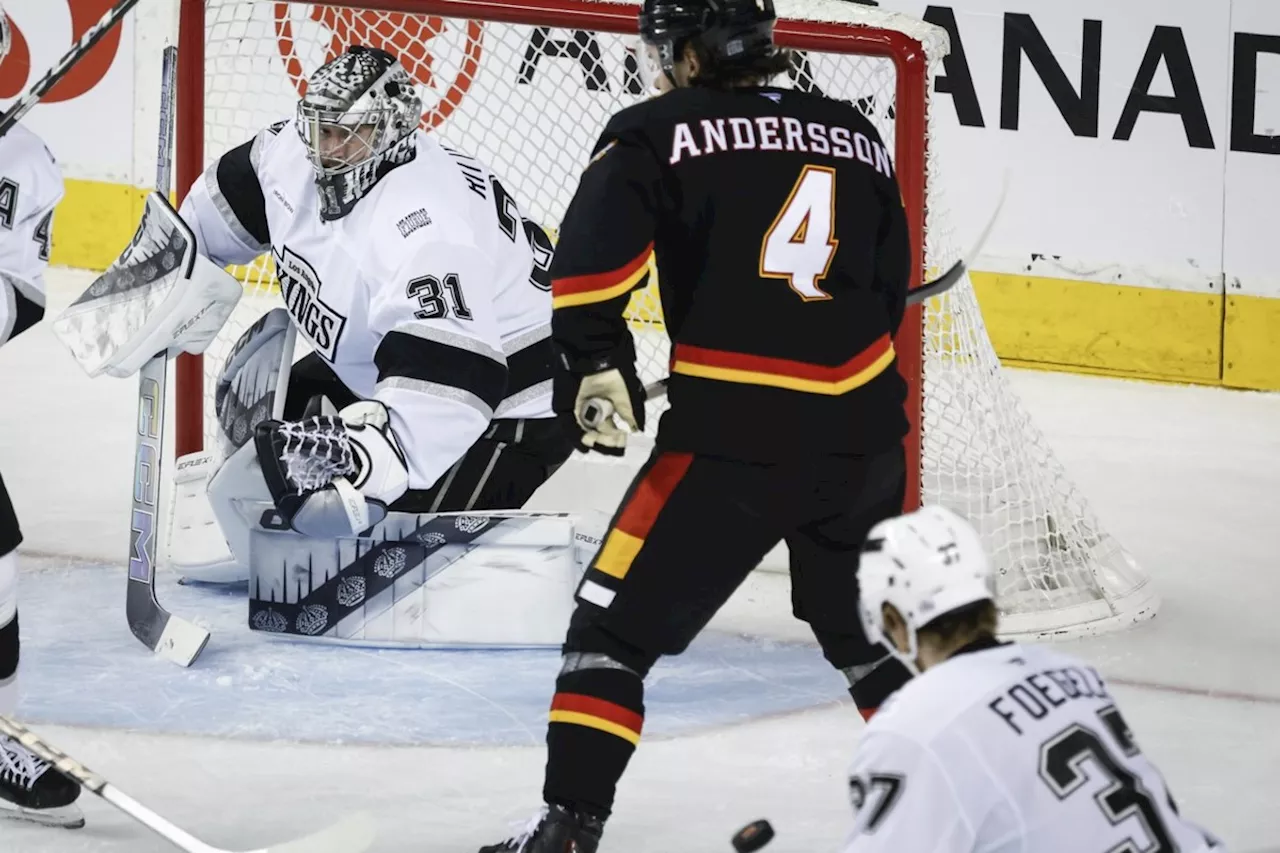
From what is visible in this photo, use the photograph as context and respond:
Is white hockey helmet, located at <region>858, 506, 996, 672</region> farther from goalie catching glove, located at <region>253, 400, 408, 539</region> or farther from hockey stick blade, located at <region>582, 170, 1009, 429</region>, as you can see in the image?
goalie catching glove, located at <region>253, 400, 408, 539</region>

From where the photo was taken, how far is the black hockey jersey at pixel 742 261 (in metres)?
2.41

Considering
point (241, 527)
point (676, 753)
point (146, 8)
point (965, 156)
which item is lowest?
point (676, 753)

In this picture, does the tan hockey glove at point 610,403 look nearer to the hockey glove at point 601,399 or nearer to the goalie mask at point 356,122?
the hockey glove at point 601,399

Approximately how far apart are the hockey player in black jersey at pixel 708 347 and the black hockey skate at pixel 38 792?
0.66 meters

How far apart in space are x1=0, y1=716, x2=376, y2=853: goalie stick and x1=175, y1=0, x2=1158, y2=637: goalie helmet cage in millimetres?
1556

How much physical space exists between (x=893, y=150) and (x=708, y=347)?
5.97ft

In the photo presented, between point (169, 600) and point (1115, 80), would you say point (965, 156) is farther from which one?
point (169, 600)

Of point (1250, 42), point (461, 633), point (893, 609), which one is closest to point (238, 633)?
point (461, 633)

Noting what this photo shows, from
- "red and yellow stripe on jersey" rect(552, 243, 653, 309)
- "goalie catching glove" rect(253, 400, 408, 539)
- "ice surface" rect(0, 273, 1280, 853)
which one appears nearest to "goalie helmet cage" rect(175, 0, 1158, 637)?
"ice surface" rect(0, 273, 1280, 853)

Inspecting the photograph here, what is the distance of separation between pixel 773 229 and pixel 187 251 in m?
1.49

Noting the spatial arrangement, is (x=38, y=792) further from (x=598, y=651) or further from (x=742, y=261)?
(x=742, y=261)

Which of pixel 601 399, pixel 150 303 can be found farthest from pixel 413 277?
pixel 601 399

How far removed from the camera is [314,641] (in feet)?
12.0

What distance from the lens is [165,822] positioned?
2.56 m
